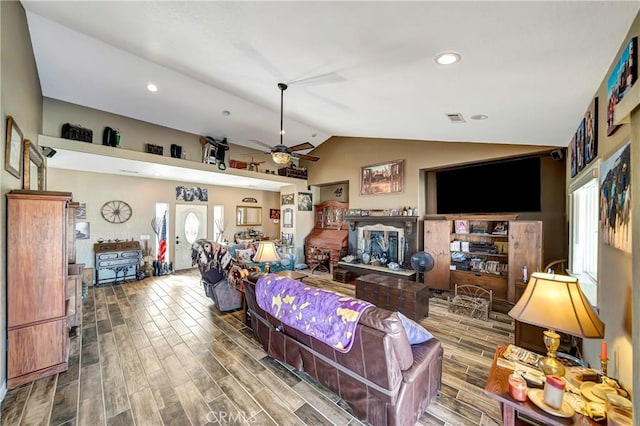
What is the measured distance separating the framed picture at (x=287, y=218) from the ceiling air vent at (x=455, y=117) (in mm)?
5669

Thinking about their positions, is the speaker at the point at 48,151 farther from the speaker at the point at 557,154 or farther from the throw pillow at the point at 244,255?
the speaker at the point at 557,154

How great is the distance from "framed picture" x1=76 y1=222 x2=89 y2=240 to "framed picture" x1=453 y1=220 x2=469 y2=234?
8.28m

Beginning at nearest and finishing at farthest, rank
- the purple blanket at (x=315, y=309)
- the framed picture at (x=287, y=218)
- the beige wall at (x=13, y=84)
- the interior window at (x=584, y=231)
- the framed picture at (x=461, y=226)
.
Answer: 1. the purple blanket at (x=315, y=309)
2. the beige wall at (x=13, y=84)
3. the interior window at (x=584, y=231)
4. the framed picture at (x=461, y=226)
5. the framed picture at (x=287, y=218)

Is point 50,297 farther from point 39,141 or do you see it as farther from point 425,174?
point 425,174

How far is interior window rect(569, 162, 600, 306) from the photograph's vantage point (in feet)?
7.93

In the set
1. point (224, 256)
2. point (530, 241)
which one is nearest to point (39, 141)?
point (224, 256)

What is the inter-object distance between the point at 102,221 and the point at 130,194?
888 millimetres

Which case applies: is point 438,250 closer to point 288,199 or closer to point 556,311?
point 556,311

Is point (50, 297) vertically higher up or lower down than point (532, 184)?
lower down

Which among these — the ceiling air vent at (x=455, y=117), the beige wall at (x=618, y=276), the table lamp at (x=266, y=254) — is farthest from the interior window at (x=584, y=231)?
the table lamp at (x=266, y=254)

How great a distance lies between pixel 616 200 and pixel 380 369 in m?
1.76

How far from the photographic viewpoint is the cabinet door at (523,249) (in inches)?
154

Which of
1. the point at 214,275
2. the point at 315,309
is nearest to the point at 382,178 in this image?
the point at 214,275

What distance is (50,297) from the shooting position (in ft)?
8.05
